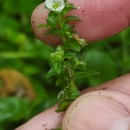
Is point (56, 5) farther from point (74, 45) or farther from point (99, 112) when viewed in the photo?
point (99, 112)

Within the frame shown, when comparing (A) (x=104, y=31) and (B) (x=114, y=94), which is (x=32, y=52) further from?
(B) (x=114, y=94)

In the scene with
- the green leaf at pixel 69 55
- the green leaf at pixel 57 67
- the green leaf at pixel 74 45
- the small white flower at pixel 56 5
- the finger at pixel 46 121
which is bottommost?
the finger at pixel 46 121

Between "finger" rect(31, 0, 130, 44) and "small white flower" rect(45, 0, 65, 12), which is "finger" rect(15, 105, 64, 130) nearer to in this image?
"finger" rect(31, 0, 130, 44)

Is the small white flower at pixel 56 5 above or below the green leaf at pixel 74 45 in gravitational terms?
above

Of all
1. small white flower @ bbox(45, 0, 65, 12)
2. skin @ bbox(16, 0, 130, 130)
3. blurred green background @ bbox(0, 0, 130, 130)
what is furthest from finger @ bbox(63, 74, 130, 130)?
blurred green background @ bbox(0, 0, 130, 130)

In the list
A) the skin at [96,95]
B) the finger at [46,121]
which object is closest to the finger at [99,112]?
the skin at [96,95]

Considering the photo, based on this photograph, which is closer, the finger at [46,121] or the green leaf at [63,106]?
the green leaf at [63,106]

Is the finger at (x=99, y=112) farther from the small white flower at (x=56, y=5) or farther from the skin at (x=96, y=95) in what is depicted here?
the small white flower at (x=56, y=5)
